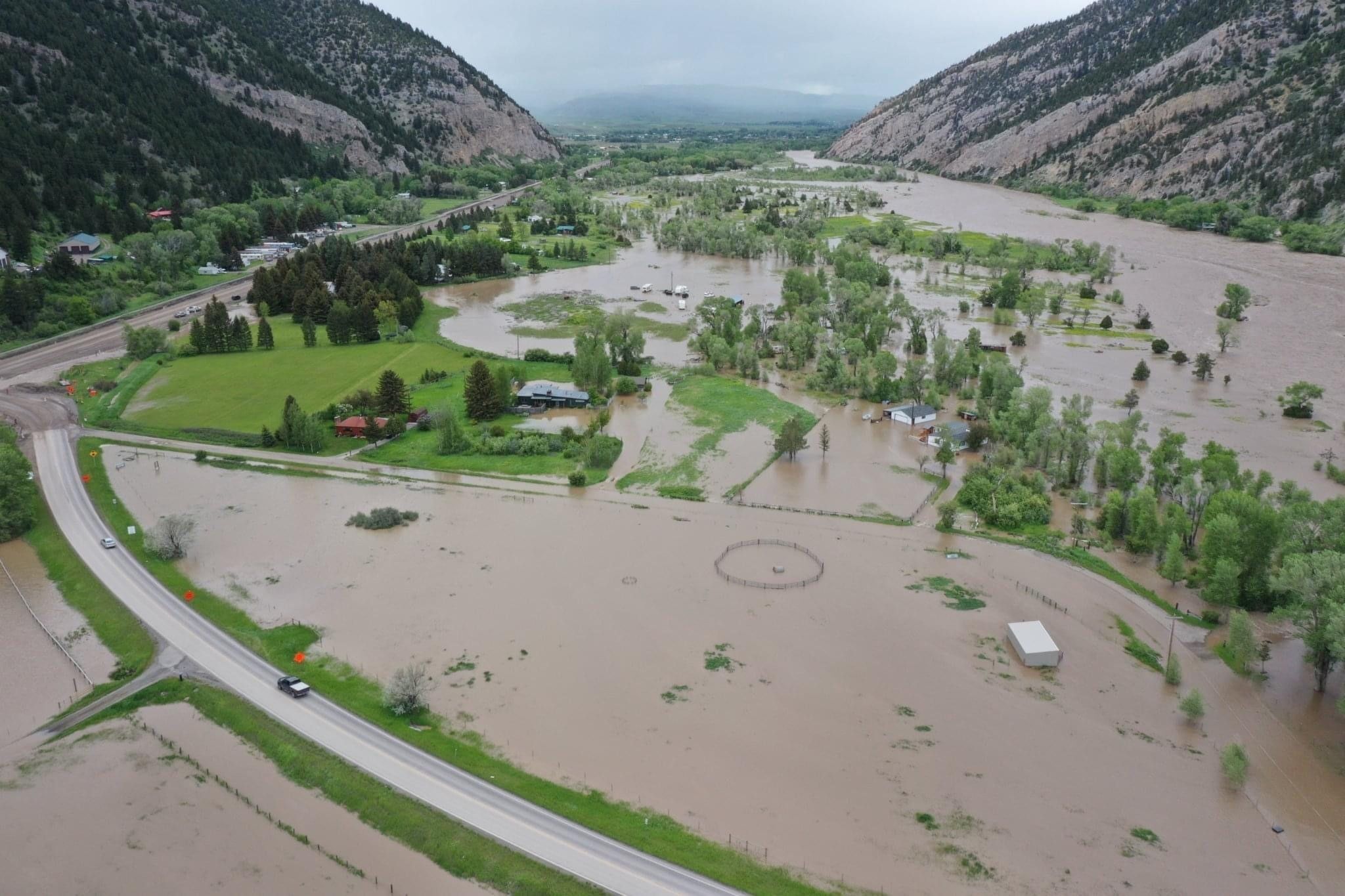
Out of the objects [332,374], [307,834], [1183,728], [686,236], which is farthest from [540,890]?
[686,236]

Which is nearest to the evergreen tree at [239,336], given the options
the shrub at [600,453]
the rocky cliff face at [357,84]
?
the shrub at [600,453]

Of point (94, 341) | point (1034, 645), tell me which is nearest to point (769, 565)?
point (1034, 645)

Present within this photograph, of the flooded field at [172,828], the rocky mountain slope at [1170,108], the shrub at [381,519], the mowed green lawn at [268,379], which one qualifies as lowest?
the flooded field at [172,828]

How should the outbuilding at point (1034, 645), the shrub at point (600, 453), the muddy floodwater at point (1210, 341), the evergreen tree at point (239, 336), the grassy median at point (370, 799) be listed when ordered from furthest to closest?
1. the evergreen tree at point (239, 336)
2. the muddy floodwater at point (1210, 341)
3. the shrub at point (600, 453)
4. the outbuilding at point (1034, 645)
5. the grassy median at point (370, 799)

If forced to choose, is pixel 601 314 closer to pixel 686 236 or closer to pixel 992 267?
pixel 686 236

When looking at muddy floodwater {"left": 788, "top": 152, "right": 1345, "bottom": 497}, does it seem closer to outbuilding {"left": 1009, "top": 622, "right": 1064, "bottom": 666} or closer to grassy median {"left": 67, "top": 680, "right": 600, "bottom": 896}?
outbuilding {"left": 1009, "top": 622, "right": 1064, "bottom": 666}

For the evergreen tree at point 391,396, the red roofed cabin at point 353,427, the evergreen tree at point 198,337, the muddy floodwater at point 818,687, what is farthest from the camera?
the evergreen tree at point 198,337

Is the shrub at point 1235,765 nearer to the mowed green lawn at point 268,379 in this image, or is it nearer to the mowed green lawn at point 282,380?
the mowed green lawn at point 282,380

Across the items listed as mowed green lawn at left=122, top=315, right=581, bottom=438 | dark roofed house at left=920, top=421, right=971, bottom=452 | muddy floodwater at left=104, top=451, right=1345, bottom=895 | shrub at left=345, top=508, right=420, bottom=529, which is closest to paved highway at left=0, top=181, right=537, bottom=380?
mowed green lawn at left=122, top=315, right=581, bottom=438
